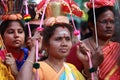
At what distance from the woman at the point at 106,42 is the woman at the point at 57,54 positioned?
0.36 m

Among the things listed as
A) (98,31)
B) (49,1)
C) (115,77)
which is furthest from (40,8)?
(115,77)

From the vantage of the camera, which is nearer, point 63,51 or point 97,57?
point 63,51

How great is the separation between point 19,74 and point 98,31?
107 centimetres

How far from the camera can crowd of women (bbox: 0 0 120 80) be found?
414cm

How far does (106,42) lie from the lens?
4.80 meters

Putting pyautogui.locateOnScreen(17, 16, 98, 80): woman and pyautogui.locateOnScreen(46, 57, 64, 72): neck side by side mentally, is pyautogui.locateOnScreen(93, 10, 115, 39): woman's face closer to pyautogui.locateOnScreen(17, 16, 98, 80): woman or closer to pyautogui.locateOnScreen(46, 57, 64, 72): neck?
pyautogui.locateOnScreen(17, 16, 98, 80): woman

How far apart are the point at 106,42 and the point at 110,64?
0.95ft

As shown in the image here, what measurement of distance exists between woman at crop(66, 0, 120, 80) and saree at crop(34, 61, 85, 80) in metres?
0.35

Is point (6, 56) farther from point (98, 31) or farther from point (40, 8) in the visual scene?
point (98, 31)

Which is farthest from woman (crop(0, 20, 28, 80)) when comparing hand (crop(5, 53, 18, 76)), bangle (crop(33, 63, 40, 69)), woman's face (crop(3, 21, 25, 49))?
bangle (crop(33, 63, 40, 69))

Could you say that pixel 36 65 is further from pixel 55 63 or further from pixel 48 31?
pixel 48 31

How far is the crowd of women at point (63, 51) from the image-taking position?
163 inches

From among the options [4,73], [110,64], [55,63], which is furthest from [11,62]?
[110,64]

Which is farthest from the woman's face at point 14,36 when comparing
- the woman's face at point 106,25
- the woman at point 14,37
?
the woman's face at point 106,25
